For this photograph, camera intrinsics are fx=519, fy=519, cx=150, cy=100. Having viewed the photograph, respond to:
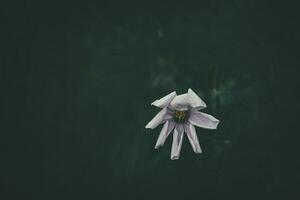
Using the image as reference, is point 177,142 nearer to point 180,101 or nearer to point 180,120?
point 180,120

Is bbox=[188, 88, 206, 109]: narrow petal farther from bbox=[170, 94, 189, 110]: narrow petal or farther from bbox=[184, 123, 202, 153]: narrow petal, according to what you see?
bbox=[184, 123, 202, 153]: narrow petal

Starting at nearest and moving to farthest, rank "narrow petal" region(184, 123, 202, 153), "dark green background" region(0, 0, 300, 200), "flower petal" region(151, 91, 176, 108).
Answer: "flower petal" region(151, 91, 176, 108)
"narrow petal" region(184, 123, 202, 153)
"dark green background" region(0, 0, 300, 200)

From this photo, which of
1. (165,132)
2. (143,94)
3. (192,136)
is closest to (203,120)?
(192,136)

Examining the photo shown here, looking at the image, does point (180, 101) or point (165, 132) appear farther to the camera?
point (165, 132)

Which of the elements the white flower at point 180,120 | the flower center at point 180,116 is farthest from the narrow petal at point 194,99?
the flower center at point 180,116

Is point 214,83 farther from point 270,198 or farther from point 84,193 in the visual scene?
point 84,193

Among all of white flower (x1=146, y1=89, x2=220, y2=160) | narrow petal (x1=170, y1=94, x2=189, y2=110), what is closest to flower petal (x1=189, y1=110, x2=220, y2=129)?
white flower (x1=146, y1=89, x2=220, y2=160)
